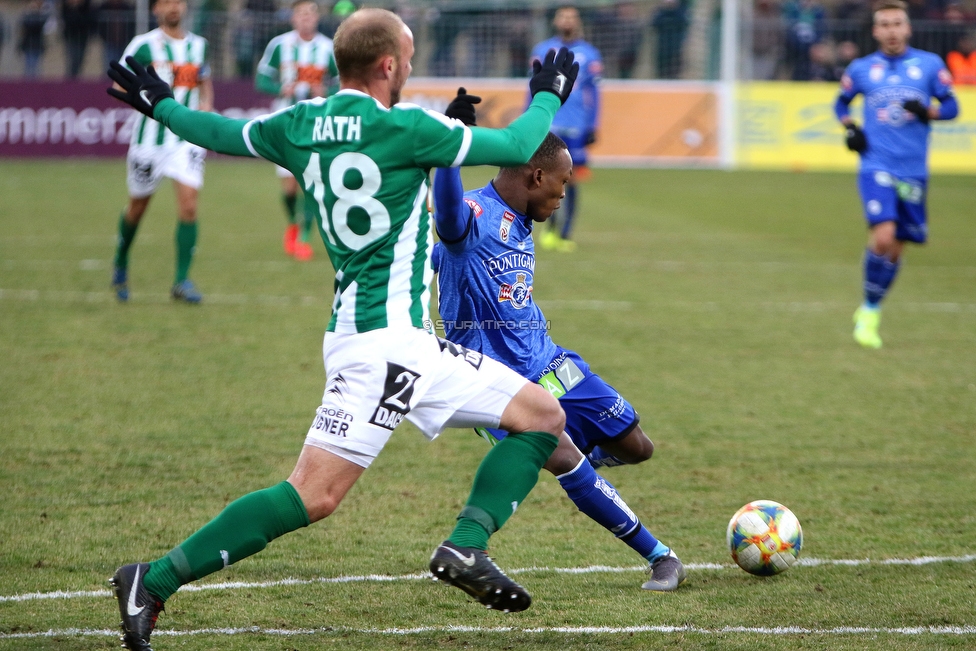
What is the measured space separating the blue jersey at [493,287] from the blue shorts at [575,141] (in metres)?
10.0

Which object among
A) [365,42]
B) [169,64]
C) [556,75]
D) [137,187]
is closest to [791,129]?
[169,64]

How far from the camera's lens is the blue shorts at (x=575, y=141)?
13984mm

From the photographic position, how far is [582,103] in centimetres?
1417

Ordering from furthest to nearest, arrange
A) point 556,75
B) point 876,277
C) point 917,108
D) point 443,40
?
point 443,40
point 876,277
point 917,108
point 556,75

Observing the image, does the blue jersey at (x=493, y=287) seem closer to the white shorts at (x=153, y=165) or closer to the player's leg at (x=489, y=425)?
the player's leg at (x=489, y=425)

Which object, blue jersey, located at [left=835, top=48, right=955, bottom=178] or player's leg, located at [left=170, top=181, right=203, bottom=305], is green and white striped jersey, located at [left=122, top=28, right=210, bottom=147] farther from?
blue jersey, located at [left=835, top=48, right=955, bottom=178]

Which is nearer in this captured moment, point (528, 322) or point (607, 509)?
point (607, 509)

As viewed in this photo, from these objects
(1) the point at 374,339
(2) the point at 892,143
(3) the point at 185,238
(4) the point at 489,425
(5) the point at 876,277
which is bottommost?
(5) the point at 876,277

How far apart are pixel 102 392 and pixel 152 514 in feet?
7.54

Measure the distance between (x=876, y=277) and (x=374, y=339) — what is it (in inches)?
252

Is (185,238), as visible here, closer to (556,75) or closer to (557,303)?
(557,303)

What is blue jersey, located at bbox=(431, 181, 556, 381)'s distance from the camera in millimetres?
3965

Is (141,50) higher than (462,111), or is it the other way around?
(141,50)

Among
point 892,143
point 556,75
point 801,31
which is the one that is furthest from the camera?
point 801,31
